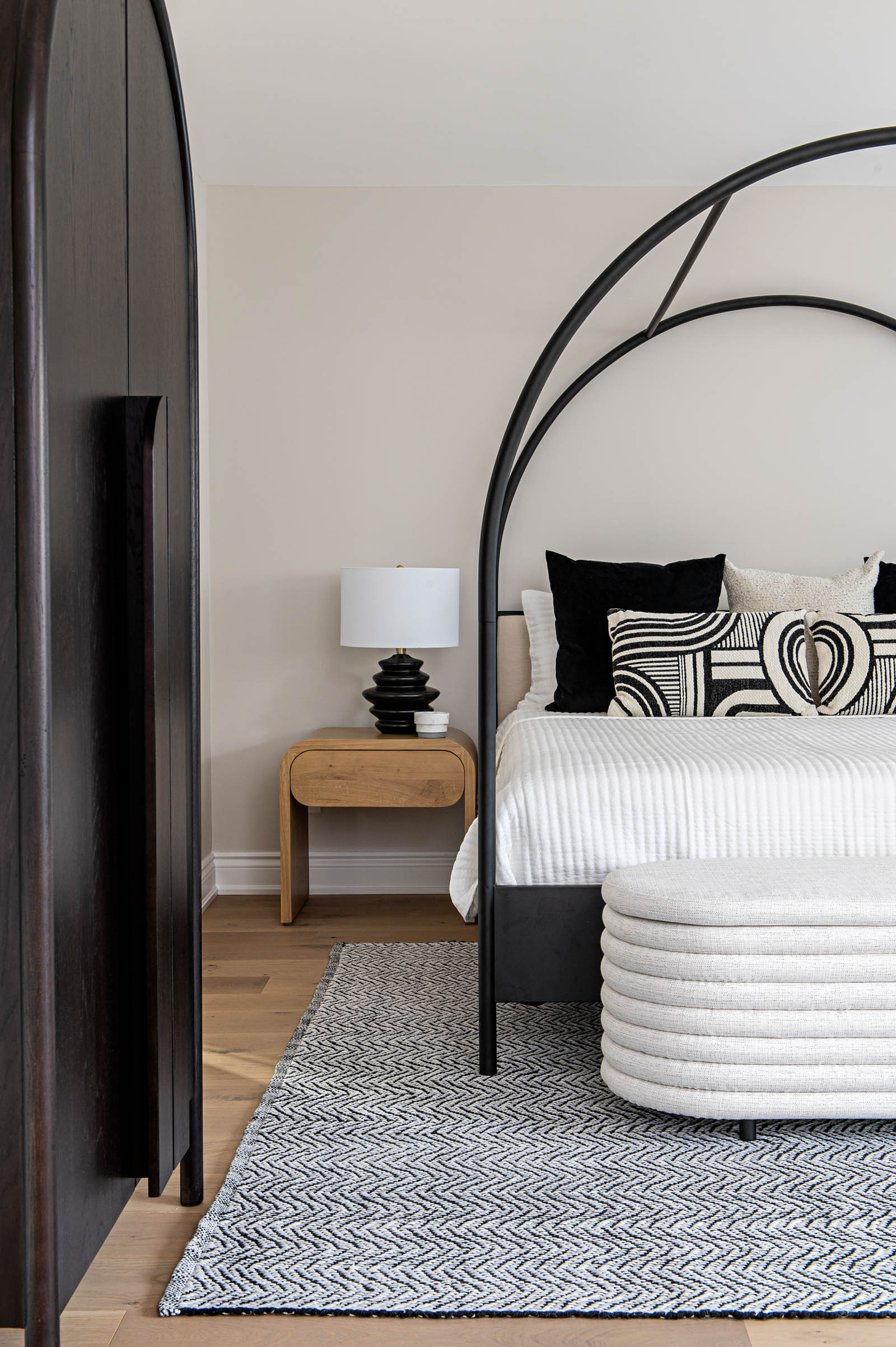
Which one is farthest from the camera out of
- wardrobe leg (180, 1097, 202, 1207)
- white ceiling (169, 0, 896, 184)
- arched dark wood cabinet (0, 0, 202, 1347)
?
white ceiling (169, 0, 896, 184)

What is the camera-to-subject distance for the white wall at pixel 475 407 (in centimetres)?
377

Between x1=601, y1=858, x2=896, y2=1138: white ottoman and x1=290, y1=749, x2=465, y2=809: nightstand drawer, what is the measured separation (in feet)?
5.22

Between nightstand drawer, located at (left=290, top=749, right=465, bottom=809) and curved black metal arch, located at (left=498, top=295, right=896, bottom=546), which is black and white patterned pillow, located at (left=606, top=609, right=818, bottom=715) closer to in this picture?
nightstand drawer, located at (left=290, top=749, right=465, bottom=809)

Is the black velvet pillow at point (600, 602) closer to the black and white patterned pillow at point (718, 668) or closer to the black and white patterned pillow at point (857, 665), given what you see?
the black and white patterned pillow at point (718, 668)

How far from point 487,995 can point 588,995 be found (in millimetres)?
199

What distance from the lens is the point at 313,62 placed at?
295 centimetres

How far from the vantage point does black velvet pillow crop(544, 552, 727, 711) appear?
129 inches

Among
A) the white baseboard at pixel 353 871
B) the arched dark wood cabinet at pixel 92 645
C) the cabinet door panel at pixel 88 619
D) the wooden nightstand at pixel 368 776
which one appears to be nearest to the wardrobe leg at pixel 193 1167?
the arched dark wood cabinet at pixel 92 645

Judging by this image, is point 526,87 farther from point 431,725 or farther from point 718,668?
point 431,725

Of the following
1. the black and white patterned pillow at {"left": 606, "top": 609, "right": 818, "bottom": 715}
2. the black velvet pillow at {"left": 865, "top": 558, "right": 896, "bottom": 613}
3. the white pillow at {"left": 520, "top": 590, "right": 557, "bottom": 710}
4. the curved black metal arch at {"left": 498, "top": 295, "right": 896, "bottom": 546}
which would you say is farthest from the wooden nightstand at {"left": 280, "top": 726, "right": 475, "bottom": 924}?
the black velvet pillow at {"left": 865, "top": 558, "right": 896, "bottom": 613}

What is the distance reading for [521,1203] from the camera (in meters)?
1.64

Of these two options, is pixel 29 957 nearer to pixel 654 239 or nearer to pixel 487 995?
pixel 487 995

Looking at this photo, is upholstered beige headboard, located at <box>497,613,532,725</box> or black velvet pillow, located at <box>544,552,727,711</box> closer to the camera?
black velvet pillow, located at <box>544,552,727,711</box>

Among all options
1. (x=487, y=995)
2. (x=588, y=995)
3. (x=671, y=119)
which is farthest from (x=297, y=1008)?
(x=671, y=119)
